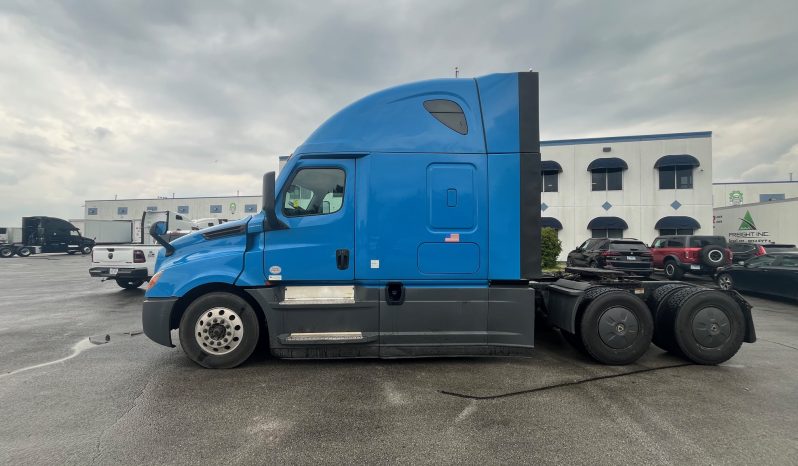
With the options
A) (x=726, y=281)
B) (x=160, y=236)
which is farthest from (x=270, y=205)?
(x=726, y=281)

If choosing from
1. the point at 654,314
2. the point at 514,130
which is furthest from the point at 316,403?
the point at 654,314

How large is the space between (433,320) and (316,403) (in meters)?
1.66

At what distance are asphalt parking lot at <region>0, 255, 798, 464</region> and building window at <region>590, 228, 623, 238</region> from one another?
63.8ft

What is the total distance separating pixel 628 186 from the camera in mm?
23188

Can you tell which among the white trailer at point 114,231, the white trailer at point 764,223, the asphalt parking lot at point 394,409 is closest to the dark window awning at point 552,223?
the white trailer at point 764,223

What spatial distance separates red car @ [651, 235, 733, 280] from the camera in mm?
13633

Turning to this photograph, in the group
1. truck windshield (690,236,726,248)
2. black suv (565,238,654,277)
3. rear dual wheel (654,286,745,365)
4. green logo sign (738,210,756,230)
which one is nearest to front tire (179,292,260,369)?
rear dual wheel (654,286,745,365)

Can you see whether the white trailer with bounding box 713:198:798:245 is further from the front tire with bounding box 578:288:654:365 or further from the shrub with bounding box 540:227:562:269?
the front tire with bounding box 578:288:654:365

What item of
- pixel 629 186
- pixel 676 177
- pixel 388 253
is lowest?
pixel 388 253

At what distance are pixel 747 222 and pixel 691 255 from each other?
1640 centimetres

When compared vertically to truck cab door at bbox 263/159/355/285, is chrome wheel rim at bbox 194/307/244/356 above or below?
below

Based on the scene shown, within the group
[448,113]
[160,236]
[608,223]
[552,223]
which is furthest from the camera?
[552,223]

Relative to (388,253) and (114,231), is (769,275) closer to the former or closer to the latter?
(388,253)

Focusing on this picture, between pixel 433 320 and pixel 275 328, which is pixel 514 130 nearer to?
pixel 433 320
